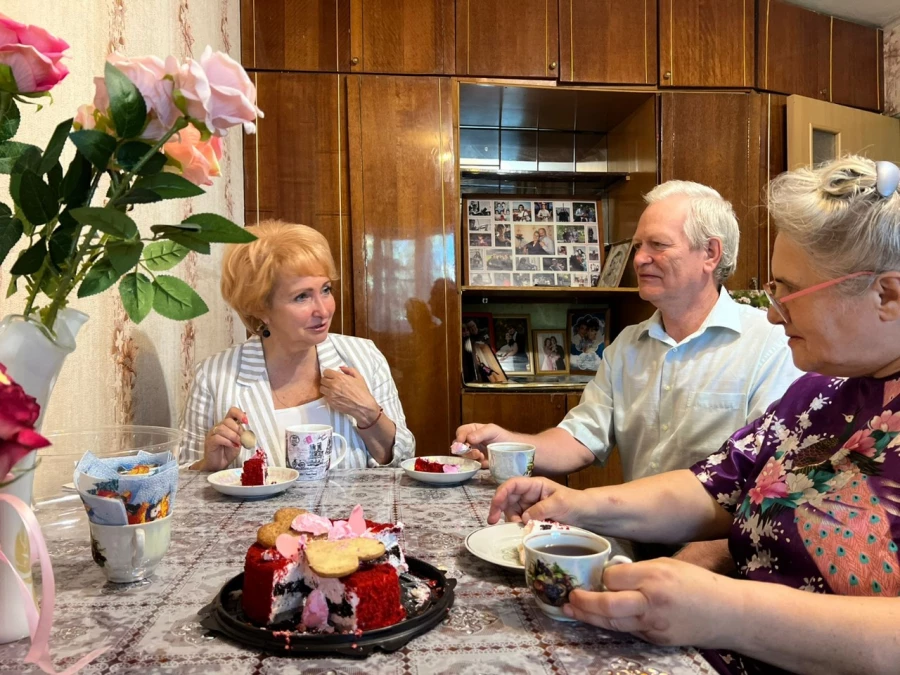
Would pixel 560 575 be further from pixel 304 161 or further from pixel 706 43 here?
pixel 706 43

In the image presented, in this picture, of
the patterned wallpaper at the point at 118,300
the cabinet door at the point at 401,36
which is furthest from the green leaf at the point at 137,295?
the cabinet door at the point at 401,36

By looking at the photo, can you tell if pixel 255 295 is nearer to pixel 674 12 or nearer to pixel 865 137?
pixel 674 12

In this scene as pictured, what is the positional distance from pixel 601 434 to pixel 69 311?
56.6 inches

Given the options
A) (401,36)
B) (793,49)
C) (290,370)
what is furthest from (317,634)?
(793,49)

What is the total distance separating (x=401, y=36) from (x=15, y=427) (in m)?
2.77

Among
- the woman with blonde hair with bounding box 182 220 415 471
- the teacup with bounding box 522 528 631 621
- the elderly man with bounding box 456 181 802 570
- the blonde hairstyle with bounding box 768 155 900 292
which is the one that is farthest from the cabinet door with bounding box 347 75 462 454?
the teacup with bounding box 522 528 631 621

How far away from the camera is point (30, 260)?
71 centimetres

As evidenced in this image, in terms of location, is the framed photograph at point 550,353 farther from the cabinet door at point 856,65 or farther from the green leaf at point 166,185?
the green leaf at point 166,185

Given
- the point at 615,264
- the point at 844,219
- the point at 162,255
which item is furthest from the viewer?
the point at 615,264

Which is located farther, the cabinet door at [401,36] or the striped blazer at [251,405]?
the cabinet door at [401,36]

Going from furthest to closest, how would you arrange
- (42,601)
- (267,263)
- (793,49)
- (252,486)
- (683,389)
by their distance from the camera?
1. (793,49)
2. (267,263)
3. (683,389)
4. (252,486)
5. (42,601)

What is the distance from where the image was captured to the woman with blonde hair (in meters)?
1.78

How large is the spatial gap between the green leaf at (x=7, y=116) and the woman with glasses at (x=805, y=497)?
0.78 m

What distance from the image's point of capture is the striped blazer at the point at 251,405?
1764 mm
